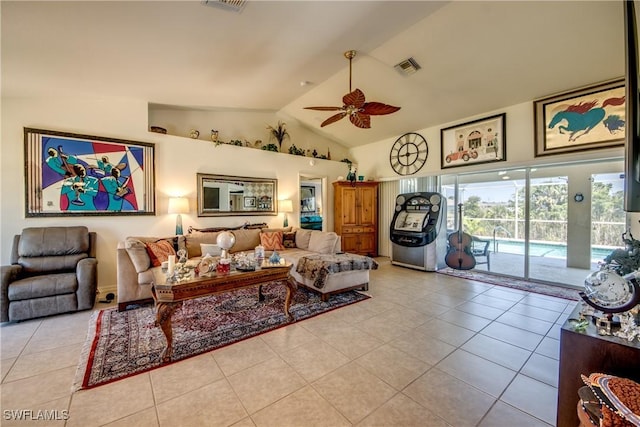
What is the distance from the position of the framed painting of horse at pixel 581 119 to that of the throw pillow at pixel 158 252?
228 inches

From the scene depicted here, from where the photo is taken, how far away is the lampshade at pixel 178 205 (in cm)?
426

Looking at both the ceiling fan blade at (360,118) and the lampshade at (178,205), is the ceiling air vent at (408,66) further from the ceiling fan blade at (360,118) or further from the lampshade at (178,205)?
the lampshade at (178,205)

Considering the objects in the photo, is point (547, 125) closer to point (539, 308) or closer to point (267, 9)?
point (539, 308)

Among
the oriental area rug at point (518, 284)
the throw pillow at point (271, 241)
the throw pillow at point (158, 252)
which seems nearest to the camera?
the throw pillow at point (158, 252)

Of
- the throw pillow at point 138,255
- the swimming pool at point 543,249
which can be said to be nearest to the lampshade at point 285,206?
the throw pillow at point 138,255

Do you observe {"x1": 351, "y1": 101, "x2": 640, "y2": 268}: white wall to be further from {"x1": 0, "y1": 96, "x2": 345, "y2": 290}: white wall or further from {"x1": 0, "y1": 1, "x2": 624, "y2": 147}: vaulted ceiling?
{"x1": 0, "y1": 96, "x2": 345, "y2": 290}: white wall

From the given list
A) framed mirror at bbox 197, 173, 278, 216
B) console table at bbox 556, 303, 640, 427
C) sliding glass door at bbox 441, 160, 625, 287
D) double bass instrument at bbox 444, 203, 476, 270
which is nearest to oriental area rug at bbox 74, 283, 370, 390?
framed mirror at bbox 197, 173, 278, 216

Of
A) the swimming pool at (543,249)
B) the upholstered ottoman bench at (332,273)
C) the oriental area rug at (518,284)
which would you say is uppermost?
the swimming pool at (543,249)

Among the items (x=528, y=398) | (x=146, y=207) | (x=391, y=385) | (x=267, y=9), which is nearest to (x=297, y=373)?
(x=391, y=385)

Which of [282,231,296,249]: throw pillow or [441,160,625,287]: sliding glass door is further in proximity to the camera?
[282,231,296,249]: throw pillow

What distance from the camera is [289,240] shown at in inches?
200

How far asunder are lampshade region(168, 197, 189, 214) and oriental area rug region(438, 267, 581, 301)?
16.5 feet

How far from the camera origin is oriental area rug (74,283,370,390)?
2150 mm

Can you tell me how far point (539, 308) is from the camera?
11.1 ft
